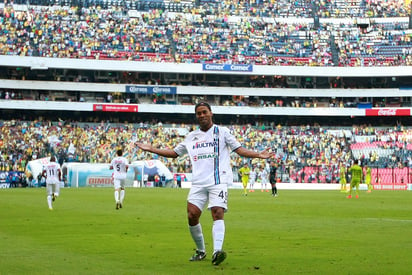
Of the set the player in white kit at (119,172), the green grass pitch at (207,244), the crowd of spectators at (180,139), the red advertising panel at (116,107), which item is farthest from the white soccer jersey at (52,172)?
the red advertising panel at (116,107)

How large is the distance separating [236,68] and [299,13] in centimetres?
1699

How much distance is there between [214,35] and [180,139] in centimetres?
1887

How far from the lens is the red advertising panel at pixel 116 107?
82.6 metres

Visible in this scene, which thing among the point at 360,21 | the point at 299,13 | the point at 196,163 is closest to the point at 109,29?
the point at 299,13

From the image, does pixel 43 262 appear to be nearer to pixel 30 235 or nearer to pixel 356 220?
pixel 30 235

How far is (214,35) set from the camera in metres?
88.8

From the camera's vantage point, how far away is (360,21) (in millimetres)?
95250

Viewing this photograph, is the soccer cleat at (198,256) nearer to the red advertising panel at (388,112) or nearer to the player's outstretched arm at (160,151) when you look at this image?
the player's outstretched arm at (160,151)

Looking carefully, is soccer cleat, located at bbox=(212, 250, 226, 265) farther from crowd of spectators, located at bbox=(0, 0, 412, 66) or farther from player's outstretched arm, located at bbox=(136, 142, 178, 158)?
Result: crowd of spectators, located at bbox=(0, 0, 412, 66)

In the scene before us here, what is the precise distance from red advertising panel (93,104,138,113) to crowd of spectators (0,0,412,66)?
553cm

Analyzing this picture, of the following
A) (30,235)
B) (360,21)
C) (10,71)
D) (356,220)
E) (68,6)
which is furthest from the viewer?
(360,21)

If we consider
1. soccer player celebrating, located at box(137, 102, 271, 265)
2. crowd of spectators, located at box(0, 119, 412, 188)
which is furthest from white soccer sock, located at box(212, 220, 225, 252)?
crowd of spectators, located at box(0, 119, 412, 188)

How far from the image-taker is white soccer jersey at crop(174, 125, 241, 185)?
11.7m

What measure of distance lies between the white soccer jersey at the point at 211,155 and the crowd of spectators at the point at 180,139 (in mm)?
54527
